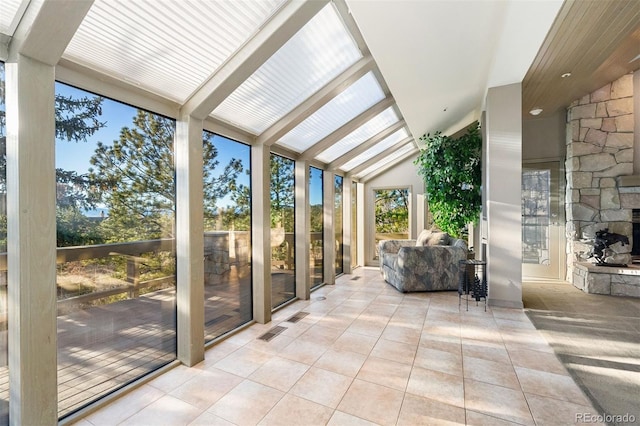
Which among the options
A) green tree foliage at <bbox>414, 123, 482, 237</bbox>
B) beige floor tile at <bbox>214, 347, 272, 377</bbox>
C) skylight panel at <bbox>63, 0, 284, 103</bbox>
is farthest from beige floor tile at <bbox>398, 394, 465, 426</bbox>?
green tree foliage at <bbox>414, 123, 482, 237</bbox>

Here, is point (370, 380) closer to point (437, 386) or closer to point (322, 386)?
point (322, 386)

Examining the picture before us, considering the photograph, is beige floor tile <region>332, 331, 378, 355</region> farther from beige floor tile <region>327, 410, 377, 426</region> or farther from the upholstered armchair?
the upholstered armchair

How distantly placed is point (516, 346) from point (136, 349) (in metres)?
3.41

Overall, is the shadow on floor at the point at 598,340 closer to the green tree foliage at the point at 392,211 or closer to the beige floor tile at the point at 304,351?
the beige floor tile at the point at 304,351

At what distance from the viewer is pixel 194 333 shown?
245cm

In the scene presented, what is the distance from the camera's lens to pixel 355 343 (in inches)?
111

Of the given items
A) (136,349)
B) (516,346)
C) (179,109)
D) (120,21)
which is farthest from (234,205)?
(516,346)

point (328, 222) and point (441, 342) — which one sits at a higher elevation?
point (328, 222)

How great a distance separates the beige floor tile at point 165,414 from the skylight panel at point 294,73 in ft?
8.05

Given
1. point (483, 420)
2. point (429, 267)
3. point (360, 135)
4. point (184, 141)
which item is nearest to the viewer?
point (483, 420)

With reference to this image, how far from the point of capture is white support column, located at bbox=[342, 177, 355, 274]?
6148 mm

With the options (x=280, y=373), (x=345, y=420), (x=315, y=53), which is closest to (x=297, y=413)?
(x=345, y=420)

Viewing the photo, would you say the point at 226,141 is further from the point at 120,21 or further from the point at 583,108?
the point at 583,108

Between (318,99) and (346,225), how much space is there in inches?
138
